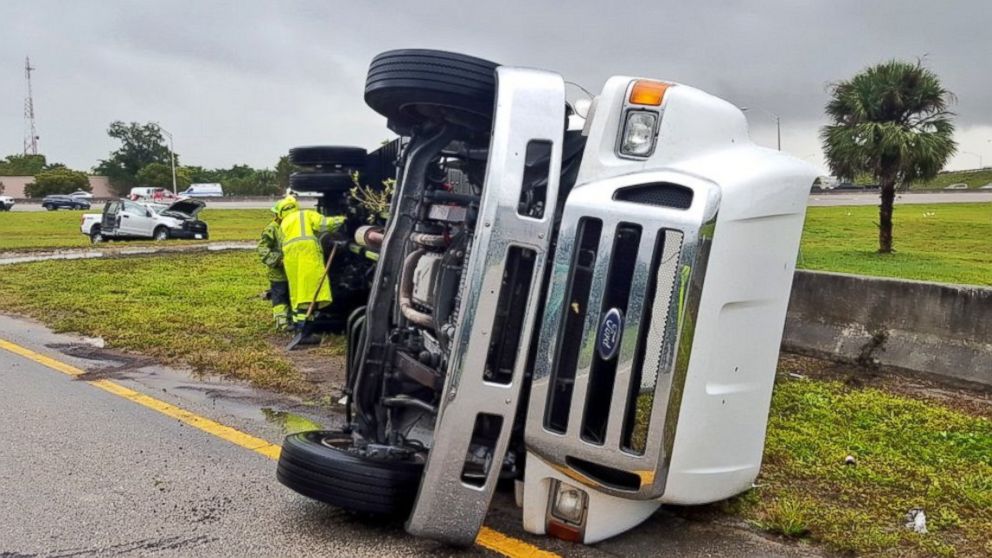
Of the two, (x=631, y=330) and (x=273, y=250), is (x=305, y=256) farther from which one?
(x=631, y=330)

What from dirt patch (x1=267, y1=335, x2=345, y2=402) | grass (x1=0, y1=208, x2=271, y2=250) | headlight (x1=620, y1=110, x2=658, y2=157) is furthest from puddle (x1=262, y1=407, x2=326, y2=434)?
grass (x1=0, y1=208, x2=271, y2=250)

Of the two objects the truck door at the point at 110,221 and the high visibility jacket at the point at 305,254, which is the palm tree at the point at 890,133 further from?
the truck door at the point at 110,221

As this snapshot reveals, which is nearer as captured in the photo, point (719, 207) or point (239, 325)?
point (719, 207)

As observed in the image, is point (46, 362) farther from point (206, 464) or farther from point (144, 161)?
point (144, 161)

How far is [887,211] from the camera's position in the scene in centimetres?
1705

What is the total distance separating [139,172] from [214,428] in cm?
7920

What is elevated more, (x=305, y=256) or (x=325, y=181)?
(x=325, y=181)

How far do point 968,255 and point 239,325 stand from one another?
1429 cm

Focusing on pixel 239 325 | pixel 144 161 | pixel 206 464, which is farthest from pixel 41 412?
pixel 144 161

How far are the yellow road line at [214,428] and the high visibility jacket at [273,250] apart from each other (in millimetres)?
1892

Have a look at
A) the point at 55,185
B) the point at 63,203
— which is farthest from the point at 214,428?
the point at 55,185

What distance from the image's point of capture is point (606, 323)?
3.12 m

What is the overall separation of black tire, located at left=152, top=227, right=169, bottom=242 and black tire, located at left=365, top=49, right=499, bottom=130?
23058 mm

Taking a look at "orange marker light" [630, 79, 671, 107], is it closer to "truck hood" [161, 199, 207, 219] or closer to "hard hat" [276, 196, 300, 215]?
"hard hat" [276, 196, 300, 215]
